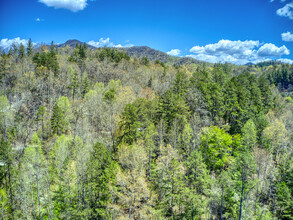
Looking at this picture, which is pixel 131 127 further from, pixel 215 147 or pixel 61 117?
pixel 61 117

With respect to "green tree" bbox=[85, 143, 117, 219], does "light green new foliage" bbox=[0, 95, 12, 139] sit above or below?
above

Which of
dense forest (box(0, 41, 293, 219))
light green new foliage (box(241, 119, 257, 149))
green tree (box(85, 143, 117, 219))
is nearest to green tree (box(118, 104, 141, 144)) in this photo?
dense forest (box(0, 41, 293, 219))

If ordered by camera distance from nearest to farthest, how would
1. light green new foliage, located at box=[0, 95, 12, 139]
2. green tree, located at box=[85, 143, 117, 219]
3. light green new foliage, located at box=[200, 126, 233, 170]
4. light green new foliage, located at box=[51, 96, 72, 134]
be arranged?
green tree, located at box=[85, 143, 117, 219] → light green new foliage, located at box=[200, 126, 233, 170] → light green new foliage, located at box=[0, 95, 12, 139] → light green new foliage, located at box=[51, 96, 72, 134]

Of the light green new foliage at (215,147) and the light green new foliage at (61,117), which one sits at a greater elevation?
the light green new foliage at (61,117)

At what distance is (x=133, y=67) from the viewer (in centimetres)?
8188

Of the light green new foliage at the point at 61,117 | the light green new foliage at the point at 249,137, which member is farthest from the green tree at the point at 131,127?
the light green new foliage at the point at 61,117


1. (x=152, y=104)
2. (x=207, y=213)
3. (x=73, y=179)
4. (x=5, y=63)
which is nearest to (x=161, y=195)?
(x=207, y=213)

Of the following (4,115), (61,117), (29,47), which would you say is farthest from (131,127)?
(29,47)

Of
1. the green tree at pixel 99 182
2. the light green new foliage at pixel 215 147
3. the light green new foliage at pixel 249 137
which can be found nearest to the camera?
the green tree at pixel 99 182

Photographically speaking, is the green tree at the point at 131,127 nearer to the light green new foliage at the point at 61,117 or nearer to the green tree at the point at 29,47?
the light green new foliage at the point at 61,117

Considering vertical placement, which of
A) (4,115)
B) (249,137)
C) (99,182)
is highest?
(4,115)

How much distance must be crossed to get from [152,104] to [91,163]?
17.8 meters

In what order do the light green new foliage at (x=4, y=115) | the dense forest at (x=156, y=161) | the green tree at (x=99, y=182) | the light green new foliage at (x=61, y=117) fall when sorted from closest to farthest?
the dense forest at (x=156, y=161), the green tree at (x=99, y=182), the light green new foliage at (x=4, y=115), the light green new foliage at (x=61, y=117)

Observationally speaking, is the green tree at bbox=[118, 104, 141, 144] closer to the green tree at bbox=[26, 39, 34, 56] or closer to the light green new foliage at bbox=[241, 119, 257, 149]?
the light green new foliage at bbox=[241, 119, 257, 149]
